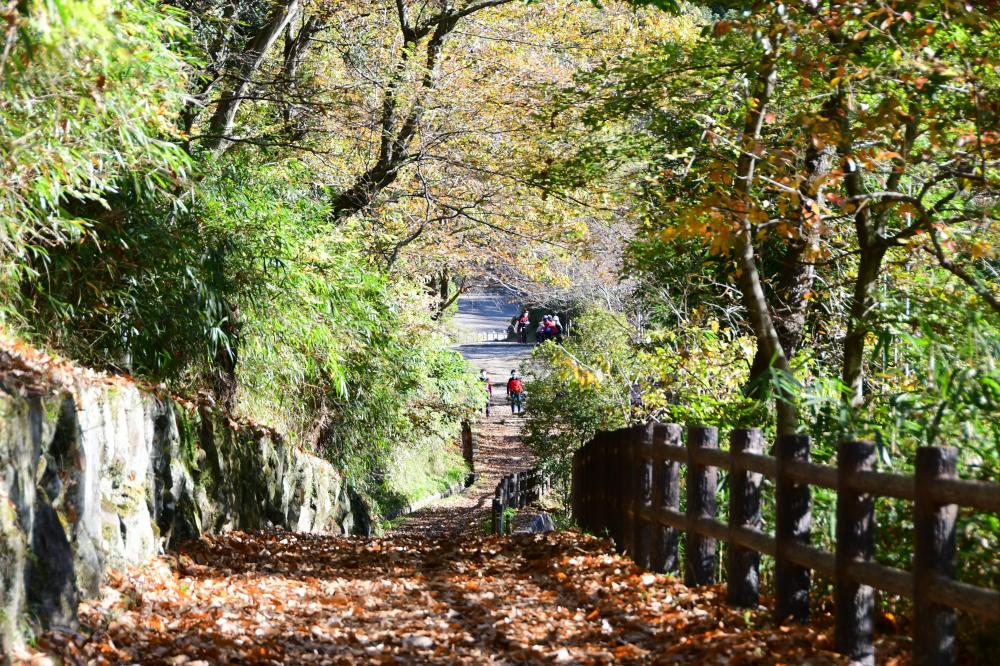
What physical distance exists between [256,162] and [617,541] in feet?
25.2

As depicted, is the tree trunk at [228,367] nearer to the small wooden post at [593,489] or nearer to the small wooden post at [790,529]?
the small wooden post at [593,489]

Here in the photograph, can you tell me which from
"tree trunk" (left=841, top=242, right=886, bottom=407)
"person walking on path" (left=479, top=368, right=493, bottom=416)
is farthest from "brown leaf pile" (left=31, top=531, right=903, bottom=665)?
"person walking on path" (left=479, top=368, right=493, bottom=416)

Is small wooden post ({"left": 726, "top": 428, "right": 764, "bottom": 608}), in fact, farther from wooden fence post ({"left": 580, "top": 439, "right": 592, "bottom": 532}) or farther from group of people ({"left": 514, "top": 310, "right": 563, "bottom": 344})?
group of people ({"left": 514, "top": 310, "right": 563, "bottom": 344})

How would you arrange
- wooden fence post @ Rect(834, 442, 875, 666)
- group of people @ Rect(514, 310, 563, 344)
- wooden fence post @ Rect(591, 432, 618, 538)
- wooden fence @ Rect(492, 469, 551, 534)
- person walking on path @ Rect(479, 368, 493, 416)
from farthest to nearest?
group of people @ Rect(514, 310, 563, 344), person walking on path @ Rect(479, 368, 493, 416), wooden fence @ Rect(492, 469, 551, 534), wooden fence post @ Rect(591, 432, 618, 538), wooden fence post @ Rect(834, 442, 875, 666)

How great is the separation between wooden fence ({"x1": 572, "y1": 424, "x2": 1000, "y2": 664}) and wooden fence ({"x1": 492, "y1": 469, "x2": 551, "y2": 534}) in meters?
7.20

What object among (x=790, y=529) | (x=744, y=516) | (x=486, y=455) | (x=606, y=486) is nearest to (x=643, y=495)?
(x=606, y=486)

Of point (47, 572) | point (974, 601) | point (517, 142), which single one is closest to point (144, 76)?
point (47, 572)

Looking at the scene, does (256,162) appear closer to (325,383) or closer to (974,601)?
(325,383)

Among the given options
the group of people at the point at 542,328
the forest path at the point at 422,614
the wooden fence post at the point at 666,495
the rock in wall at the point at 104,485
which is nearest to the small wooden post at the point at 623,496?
the forest path at the point at 422,614

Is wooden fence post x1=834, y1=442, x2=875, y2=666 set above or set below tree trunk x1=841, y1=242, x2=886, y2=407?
below

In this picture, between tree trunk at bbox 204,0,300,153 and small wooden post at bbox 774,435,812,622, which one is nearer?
small wooden post at bbox 774,435,812,622

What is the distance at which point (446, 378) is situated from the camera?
1964 cm

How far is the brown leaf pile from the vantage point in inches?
222

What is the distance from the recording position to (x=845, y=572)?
16.8 ft
